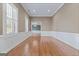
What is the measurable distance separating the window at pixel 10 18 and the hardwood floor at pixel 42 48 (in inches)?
19.8

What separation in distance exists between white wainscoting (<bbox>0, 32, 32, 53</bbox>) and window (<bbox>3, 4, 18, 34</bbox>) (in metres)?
0.14

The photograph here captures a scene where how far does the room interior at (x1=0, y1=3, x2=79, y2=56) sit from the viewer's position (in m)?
3.32

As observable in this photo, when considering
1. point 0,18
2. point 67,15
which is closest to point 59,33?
point 67,15

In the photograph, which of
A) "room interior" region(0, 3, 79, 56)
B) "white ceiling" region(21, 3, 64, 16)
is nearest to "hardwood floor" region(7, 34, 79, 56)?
"room interior" region(0, 3, 79, 56)

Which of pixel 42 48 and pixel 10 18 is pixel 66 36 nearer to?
pixel 42 48

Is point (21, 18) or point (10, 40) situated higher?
point (21, 18)

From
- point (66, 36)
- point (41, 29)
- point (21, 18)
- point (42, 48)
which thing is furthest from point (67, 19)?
point (21, 18)

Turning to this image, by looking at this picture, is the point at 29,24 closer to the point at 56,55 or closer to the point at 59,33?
the point at 59,33

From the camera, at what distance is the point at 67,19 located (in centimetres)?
382

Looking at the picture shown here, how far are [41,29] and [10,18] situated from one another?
90 cm

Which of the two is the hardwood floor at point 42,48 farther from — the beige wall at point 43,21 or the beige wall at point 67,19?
the beige wall at point 67,19

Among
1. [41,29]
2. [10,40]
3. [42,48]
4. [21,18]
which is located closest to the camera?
[10,40]

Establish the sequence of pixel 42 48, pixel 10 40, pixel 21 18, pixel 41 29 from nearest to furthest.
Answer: pixel 10 40, pixel 42 48, pixel 41 29, pixel 21 18

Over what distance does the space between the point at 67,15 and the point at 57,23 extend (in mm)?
359
